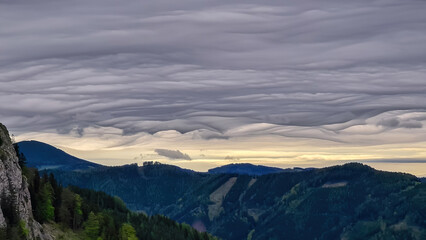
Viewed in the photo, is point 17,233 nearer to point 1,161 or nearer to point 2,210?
point 2,210

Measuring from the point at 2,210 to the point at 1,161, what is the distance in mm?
14826

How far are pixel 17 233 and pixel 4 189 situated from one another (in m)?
16.2

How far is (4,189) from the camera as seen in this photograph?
650ft

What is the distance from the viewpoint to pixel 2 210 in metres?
194

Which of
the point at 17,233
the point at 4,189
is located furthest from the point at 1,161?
the point at 17,233

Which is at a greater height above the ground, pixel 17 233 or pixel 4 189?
pixel 4 189

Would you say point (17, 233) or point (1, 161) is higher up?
point (1, 161)

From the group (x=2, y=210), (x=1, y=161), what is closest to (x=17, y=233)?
(x=2, y=210)

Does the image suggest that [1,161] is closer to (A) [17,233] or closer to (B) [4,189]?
(B) [4,189]

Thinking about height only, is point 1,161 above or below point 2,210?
above

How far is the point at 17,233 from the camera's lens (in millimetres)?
188750

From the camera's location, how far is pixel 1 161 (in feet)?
650
